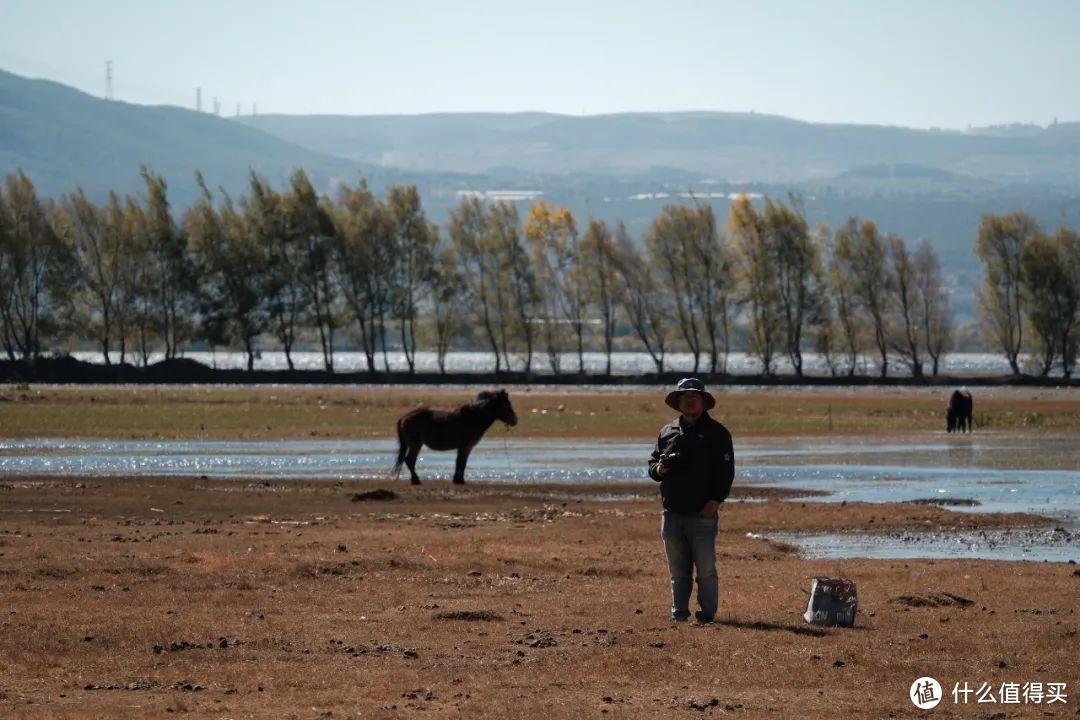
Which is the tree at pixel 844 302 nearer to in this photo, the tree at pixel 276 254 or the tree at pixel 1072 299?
the tree at pixel 1072 299

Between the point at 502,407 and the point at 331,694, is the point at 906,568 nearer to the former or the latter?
the point at 331,694

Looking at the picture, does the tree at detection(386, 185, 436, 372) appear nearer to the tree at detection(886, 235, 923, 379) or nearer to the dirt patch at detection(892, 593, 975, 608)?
the tree at detection(886, 235, 923, 379)

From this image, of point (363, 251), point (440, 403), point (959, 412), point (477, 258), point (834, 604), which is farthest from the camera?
point (477, 258)

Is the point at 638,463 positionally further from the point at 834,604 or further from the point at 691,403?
the point at 691,403

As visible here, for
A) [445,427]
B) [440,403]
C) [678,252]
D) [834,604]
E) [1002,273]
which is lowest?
[440,403]

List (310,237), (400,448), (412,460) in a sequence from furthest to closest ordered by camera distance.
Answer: (310,237), (400,448), (412,460)

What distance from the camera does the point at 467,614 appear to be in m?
15.5

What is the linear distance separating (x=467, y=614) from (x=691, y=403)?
116 inches

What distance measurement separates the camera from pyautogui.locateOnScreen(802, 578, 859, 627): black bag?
14789 millimetres

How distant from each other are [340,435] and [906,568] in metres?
34.0

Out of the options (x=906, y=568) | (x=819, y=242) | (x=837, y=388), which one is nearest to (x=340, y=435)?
(x=906, y=568)

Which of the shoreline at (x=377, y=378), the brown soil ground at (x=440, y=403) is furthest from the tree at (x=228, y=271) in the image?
the brown soil ground at (x=440, y=403)

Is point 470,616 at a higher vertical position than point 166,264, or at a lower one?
lower

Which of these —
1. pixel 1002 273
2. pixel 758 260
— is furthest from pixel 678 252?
pixel 1002 273
